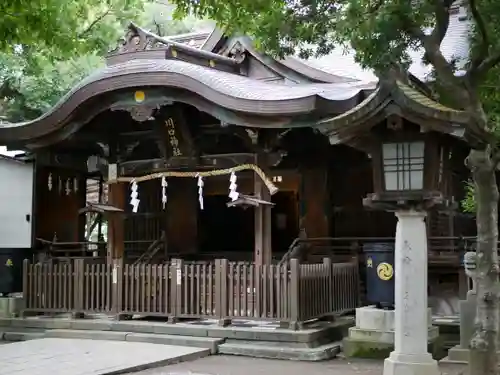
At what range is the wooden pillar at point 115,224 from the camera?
14.2 metres

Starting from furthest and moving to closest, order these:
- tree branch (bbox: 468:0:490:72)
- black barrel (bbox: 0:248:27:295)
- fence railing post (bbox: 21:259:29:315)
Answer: black barrel (bbox: 0:248:27:295)
fence railing post (bbox: 21:259:29:315)
tree branch (bbox: 468:0:490:72)

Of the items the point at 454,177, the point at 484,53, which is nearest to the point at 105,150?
the point at 454,177

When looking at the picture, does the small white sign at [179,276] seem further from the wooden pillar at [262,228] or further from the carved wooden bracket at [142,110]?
the carved wooden bracket at [142,110]

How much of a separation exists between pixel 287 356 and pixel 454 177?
6.20m

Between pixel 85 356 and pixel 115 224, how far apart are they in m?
4.17

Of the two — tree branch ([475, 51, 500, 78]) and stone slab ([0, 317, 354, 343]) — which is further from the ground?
tree branch ([475, 51, 500, 78])

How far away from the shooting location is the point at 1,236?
16250mm

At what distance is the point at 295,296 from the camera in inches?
457

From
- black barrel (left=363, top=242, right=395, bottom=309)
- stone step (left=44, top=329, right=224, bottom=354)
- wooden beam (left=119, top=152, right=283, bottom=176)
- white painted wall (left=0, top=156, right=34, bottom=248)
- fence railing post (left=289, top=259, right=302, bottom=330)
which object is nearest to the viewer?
black barrel (left=363, top=242, right=395, bottom=309)

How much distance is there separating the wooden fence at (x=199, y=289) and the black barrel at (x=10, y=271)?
2.52ft

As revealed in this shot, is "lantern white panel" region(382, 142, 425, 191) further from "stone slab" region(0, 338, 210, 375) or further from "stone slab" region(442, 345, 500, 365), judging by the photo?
"stone slab" region(0, 338, 210, 375)

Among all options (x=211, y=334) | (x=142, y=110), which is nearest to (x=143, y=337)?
(x=211, y=334)

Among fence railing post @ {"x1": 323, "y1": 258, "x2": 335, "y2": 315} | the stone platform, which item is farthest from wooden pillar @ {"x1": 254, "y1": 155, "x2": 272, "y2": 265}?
the stone platform

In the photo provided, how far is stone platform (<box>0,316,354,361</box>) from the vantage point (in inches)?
444
